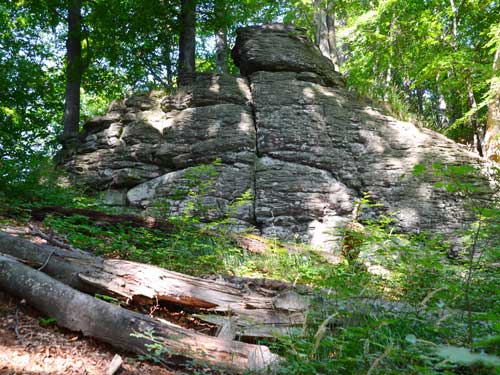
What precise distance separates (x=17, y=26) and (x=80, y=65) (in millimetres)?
7142

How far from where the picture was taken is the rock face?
7.98 metres

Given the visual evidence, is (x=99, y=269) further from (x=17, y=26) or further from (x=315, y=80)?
(x=17, y=26)

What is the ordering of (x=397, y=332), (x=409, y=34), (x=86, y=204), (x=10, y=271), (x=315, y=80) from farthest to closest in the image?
(x=409, y=34) → (x=315, y=80) → (x=86, y=204) → (x=10, y=271) → (x=397, y=332)

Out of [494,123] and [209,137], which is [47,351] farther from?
[494,123]

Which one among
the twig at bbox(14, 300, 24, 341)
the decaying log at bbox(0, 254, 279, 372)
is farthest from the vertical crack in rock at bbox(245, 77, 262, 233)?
the twig at bbox(14, 300, 24, 341)

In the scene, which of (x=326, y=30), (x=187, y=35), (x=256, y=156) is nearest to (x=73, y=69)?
(x=187, y=35)

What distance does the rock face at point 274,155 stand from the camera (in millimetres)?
7980

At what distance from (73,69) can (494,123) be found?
1243 cm

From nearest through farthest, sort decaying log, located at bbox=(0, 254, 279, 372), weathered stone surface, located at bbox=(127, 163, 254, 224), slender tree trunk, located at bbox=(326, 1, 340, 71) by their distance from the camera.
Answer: decaying log, located at bbox=(0, 254, 279, 372)
weathered stone surface, located at bbox=(127, 163, 254, 224)
slender tree trunk, located at bbox=(326, 1, 340, 71)

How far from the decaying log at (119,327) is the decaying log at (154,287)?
30cm

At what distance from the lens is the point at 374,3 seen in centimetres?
1631

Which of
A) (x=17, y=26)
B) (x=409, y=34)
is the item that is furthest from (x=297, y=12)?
(x=17, y=26)

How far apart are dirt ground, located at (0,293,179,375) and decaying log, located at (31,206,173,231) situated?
3.17 metres

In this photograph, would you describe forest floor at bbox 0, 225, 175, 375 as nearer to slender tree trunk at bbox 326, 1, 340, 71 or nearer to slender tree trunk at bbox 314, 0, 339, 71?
slender tree trunk at bbox 314, 0, 339, 71
